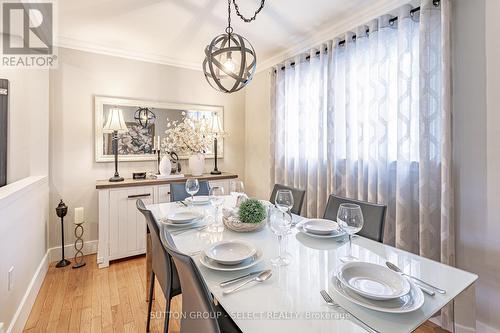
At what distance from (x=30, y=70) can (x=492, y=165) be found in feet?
12.9

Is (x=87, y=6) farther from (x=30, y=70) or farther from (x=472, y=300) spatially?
(x=472, y=300)

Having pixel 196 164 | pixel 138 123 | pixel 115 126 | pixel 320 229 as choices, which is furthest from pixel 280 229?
pixel 138 123

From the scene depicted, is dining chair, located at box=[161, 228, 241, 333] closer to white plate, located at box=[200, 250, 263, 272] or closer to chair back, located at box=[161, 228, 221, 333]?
chair back, located at box=[161, 228, 221, 333]

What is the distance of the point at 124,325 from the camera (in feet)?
6.00

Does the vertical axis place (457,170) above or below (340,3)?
below

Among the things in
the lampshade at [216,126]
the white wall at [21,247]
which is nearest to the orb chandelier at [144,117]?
the lampshade at [216,126]

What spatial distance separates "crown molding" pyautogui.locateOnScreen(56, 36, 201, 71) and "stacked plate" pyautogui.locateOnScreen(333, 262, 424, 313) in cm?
338

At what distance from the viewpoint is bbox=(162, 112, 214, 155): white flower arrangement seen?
3.29m

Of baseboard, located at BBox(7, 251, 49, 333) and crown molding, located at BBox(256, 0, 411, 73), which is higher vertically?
crown molding, located at BBox(256, 0, 411, 73)

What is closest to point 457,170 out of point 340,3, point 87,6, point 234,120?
point 340,3

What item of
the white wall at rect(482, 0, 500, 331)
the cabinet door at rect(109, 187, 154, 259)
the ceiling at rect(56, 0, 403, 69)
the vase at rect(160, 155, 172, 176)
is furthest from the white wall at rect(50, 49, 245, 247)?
the white wall at rect(482, 0, 500, 331)

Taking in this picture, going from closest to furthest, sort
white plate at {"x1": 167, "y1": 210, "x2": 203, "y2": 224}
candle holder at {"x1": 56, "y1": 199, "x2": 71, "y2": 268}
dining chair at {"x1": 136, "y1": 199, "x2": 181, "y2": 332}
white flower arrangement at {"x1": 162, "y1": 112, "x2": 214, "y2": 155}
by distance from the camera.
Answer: dining chair at {"x1": 136, "y1": 199, "x2": 181, "y2": 332}, white plate at {"x1": 167, "y1": 210, "x2": 203, "y2": 224}, candle holder at {"x1": 56, "y1": 199, "x2": 71, "y2": 268}, white flower arrangement at {"x1": 162, "y1": 112, "x2": 214, "y2": 155}

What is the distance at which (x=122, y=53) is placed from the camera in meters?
3.12

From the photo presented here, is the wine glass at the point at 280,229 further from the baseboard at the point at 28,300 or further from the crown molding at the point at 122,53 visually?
the crown molding at the point at 122,53
